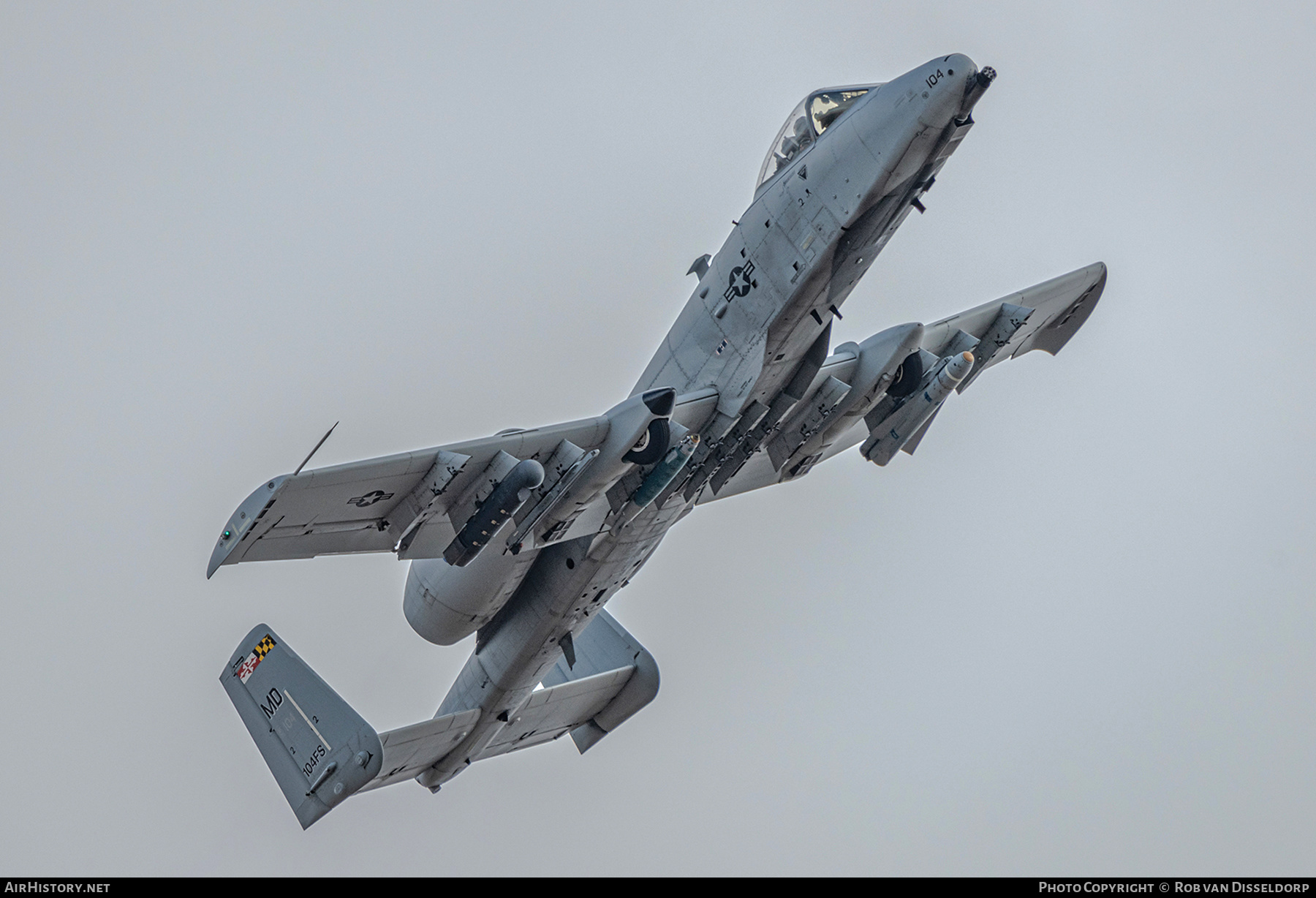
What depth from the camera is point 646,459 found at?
64.2ft

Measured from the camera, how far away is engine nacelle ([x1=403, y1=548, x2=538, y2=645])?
71.7 ft

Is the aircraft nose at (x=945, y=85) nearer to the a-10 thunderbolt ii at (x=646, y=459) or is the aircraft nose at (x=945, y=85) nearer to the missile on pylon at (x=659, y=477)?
the a-10 thunderbolt ii at (x=646, y=459)

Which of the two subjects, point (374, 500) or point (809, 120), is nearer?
point (374, 500)

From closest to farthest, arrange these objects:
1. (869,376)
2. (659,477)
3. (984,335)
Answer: (659,477) → (869,376) → (984,335)

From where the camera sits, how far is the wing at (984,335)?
22.4 m

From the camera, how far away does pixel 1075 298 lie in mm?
25078

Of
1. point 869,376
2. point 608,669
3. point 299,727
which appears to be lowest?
point 299,727

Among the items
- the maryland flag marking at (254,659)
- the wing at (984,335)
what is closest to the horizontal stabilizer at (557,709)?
the maryland flag marking at (254,659)

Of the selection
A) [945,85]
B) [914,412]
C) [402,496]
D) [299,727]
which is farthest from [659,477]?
[299,727]

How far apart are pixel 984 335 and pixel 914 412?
2492 mm

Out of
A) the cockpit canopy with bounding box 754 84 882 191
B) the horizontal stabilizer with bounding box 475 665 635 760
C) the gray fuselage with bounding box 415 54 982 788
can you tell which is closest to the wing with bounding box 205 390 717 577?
the gray fuselage with bounding box 415 54 982 788

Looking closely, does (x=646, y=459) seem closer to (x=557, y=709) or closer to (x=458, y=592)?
(x=458, y=592)

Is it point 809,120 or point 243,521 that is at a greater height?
point 809,120

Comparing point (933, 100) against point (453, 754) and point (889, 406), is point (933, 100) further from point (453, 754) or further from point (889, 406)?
point (453, 754)
